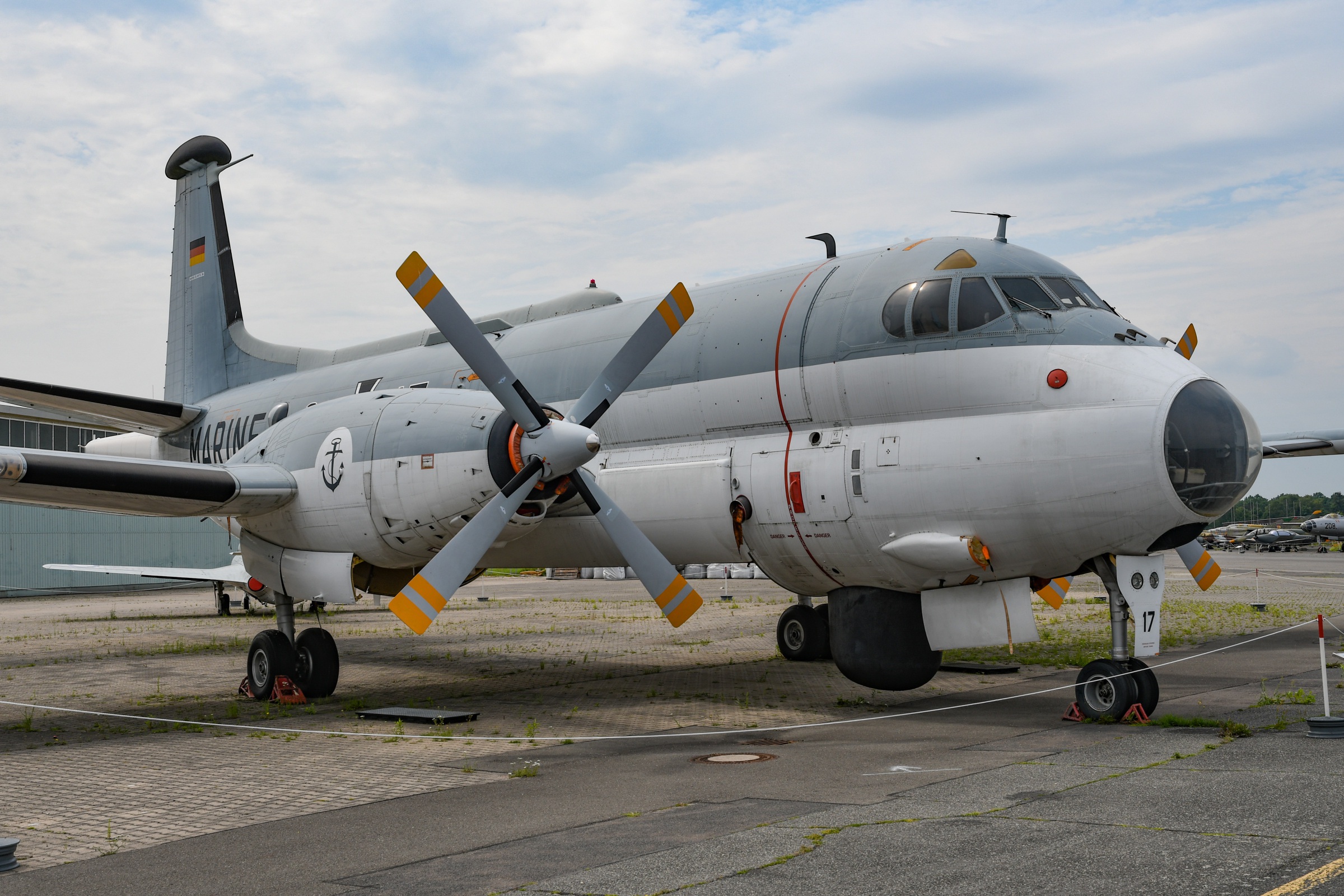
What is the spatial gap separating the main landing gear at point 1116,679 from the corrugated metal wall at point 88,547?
38.8 meters

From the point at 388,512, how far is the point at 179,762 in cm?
344

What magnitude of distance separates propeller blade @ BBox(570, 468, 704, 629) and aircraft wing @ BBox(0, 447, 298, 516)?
12.4 ft

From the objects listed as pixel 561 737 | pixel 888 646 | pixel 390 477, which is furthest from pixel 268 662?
pixel 888 646

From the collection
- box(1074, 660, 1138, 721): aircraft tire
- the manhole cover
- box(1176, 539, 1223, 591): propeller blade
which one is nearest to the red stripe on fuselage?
box(1074, 660, 1138, 721): aircraft tire

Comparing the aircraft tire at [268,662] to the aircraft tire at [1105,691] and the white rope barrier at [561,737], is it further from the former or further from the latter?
the aircraft tire at [1105,691]

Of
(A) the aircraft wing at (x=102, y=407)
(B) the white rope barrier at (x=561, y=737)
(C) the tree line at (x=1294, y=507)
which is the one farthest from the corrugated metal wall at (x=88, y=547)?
(C) the tree line at (x=1294, y=507)

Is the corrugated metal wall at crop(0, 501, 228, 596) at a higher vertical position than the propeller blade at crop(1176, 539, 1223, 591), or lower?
higher

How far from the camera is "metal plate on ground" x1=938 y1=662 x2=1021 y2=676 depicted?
1561 cm

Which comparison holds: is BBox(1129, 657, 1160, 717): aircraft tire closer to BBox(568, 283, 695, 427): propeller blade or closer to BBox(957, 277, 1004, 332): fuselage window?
BBox(957, 277, 1004, 332): fuselage window

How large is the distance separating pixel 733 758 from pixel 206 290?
16349 mm

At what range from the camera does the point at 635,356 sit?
41.1 feet

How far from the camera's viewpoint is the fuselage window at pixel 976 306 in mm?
11125

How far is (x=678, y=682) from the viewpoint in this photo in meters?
15.4

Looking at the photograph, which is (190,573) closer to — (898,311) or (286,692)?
(286,692)
